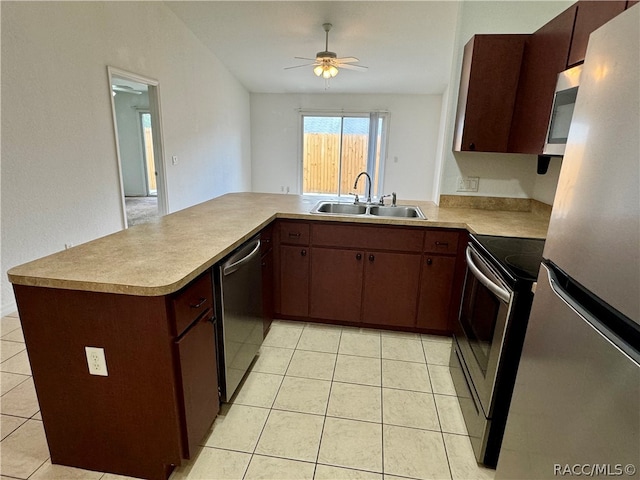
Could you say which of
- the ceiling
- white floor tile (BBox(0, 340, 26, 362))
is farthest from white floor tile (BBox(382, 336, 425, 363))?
the ceiling

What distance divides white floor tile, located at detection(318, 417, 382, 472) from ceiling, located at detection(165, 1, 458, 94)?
3.97 meters

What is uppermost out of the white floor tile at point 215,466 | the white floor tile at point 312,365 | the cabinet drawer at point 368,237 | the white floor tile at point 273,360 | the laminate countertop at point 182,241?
the laminate countertop at point 182,241

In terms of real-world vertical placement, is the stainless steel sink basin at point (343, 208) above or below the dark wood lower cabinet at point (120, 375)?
above

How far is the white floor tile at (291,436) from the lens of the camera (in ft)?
4.80

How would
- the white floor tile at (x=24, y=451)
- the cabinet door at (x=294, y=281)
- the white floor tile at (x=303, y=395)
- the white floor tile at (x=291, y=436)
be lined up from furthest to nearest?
the cabinet door at (x=294, y=281), the white floor tile at (x=303, y=395), the white floor tile at (x=291, y=436), the white floor tile at (x=24, y=451)

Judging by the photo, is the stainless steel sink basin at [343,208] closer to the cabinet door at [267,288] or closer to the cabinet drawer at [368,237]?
the cabinet drawer at [368,237]

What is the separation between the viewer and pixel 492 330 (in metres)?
1.40

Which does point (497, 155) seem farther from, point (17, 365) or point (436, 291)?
point (17, 365)

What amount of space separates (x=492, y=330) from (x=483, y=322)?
121 millimetres

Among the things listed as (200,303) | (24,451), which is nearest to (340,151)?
(200,303)

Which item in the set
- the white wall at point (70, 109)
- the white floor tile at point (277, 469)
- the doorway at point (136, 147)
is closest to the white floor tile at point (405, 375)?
the white floor tile at point (277, 469)

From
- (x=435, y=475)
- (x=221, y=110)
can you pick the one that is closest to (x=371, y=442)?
(x=435, y=475)

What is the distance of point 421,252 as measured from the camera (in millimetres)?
2203

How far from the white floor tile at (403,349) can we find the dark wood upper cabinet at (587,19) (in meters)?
1.74
